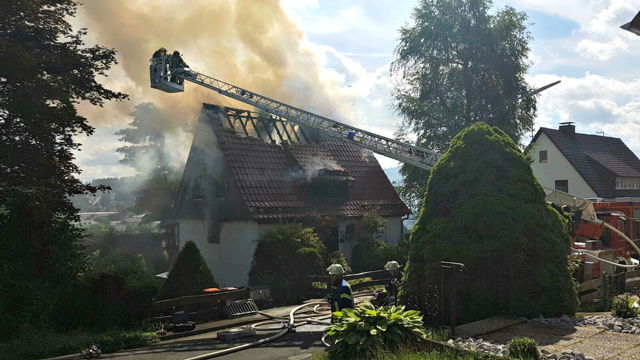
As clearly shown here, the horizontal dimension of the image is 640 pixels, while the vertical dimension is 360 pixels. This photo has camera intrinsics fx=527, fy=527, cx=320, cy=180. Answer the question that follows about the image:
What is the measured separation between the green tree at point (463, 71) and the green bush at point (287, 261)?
15.0m

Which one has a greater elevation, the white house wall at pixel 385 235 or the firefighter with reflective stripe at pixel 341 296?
the white house wall at pixel 385 235

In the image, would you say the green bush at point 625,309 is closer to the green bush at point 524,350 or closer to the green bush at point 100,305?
the green bush at point 524,350

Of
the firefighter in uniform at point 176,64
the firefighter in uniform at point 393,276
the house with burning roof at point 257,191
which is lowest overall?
the firefighter in uniform at point 393,276

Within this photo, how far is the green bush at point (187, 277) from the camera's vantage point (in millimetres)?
15961

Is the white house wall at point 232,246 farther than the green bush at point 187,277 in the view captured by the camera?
Yes

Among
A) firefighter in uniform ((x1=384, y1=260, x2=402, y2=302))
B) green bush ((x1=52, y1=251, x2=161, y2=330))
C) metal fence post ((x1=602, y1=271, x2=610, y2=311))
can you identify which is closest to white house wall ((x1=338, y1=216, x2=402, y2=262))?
firefighter in uniform ((x1=384, y1=260, x2=402, y2=302))

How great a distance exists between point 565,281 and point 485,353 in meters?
3.95

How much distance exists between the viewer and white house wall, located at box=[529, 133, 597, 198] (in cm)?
3966

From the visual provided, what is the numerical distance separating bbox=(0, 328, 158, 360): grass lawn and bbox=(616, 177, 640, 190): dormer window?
39.4m

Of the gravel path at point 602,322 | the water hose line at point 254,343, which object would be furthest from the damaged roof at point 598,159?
the water hose line at point 254,343

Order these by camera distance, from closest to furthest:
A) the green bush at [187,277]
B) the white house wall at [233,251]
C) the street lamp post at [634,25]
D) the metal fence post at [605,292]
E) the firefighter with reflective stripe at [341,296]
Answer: the street lamp post at [634,25] → the firefighter with reflective stripe at [341,296] → the metal fence post at [605,292] → the green bush at [187,277] → the white house wall at [233,251]

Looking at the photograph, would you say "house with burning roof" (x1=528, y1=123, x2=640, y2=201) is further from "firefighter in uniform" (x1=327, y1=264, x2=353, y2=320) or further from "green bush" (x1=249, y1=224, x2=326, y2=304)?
"firefighter in uniform" (x1=327, y1=264, x2=353, y2=320)

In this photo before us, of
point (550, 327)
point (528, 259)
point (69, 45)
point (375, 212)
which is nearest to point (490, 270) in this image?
point (528, 259)

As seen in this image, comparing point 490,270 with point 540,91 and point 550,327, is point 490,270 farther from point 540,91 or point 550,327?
point 540,91
